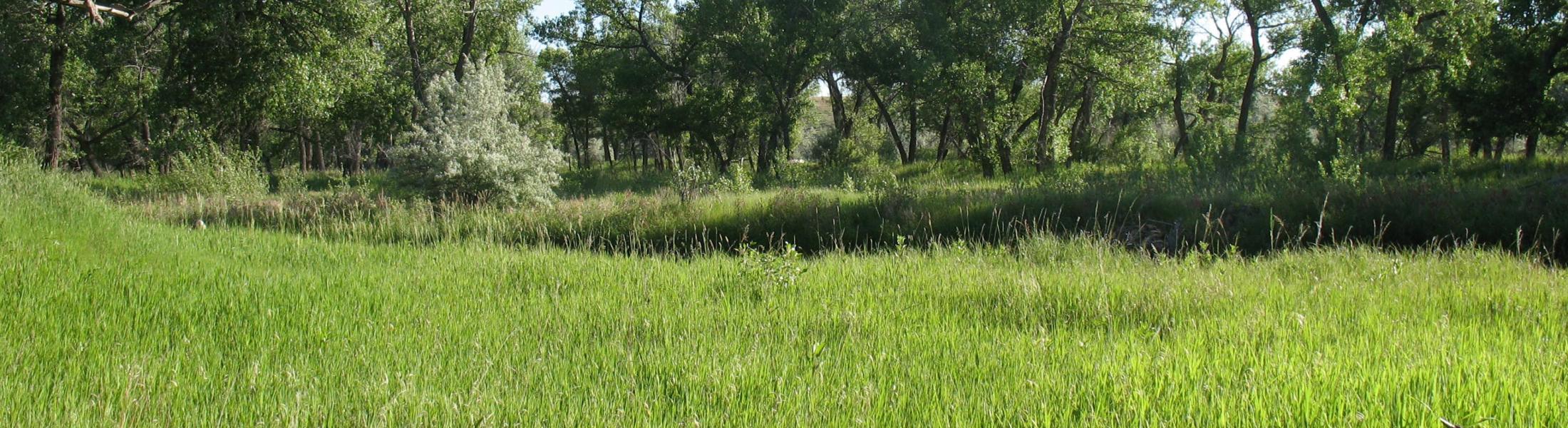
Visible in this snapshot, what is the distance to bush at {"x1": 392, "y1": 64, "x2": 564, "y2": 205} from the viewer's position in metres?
13.6

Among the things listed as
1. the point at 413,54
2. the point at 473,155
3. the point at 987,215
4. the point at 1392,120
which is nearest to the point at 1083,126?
Answer: the point at 1392,120

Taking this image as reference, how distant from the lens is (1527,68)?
17.8m

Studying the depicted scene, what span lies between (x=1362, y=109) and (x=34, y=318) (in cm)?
3046

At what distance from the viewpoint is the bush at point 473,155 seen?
13602 mm

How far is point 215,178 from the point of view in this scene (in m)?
16.3

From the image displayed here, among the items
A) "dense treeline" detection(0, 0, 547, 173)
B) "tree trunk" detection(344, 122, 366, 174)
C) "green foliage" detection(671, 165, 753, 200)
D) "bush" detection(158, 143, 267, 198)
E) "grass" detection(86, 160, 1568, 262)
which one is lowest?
"grass" detection(86, 160, 1568, 262)

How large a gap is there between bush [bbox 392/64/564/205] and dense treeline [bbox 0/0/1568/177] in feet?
3.68

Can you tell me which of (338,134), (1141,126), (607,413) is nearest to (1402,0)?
(1141,126)

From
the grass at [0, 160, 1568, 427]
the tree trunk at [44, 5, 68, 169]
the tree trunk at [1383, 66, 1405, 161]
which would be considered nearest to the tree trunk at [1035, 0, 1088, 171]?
the tree trunk at [1383, 66, 1405, 161]

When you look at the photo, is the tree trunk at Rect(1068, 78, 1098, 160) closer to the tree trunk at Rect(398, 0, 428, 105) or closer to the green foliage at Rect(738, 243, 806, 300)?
the tree trunk at Rect(398, 0, 428, 105)

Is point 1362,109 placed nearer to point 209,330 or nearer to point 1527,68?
point 1527,68

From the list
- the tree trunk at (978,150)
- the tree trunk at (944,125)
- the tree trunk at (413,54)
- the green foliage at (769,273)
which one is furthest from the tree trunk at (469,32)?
the green foliage at (769,273)

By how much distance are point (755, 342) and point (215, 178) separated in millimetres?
16362

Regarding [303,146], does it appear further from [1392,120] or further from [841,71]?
[1392,120]
